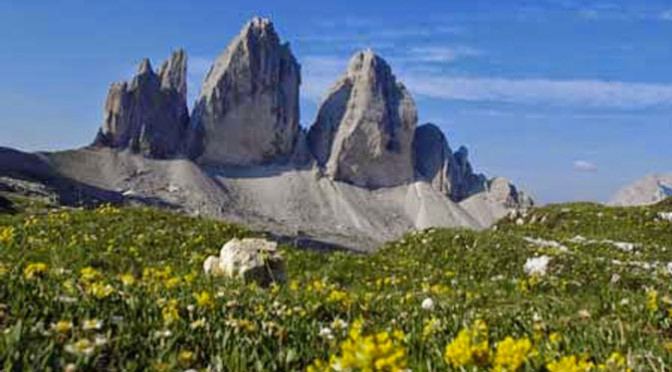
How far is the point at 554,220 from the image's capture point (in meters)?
38.5

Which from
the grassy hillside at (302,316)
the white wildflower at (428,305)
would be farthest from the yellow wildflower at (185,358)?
the white wildflower at (428,305)

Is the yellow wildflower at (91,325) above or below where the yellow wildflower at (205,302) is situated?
above

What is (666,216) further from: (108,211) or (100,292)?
(100,292)

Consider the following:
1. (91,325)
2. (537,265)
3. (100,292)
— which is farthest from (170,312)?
(537,265)

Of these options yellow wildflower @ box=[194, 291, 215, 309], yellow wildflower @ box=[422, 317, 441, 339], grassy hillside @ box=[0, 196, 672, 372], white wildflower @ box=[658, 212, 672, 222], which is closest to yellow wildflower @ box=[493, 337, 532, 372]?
grassy hillside @ box=[0, 196, 672, 372]

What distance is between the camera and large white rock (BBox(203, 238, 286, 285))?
12188 millimetres

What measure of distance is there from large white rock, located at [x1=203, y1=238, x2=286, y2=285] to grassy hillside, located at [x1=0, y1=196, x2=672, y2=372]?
140cm

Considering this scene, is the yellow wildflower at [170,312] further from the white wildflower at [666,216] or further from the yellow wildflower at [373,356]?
the white wildflower at [666,216]

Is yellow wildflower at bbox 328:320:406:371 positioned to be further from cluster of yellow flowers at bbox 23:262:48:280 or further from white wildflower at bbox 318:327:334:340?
cluster of yellow flowers at bbox 23:262:48:280

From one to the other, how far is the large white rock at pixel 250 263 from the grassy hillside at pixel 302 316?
140cm

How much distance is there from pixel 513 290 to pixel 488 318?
5.16 meters

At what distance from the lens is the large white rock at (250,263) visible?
40.0 ft

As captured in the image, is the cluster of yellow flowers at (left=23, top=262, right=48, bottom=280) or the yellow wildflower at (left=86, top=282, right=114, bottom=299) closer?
the yellow wildflower at (left=86, top=282, right=114, bottom=299)

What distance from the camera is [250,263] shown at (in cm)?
1228
